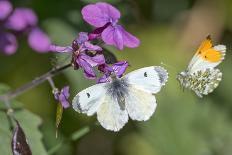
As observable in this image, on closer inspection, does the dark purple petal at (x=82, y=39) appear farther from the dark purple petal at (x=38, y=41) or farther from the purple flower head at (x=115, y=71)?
the dark purple petal at (x=38, y=41)

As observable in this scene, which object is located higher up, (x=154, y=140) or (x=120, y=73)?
(x=120, y=73)

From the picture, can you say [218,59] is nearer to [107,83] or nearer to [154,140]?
[107,83]

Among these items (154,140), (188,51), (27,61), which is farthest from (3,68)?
(188,51)

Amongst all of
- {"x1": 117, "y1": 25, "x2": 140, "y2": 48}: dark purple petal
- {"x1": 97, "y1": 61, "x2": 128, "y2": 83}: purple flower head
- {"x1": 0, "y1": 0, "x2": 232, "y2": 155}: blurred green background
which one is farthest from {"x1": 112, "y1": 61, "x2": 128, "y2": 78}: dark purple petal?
{"x1": 0, "y1": 0, "x2": 232, "y2": 155}: blurred green background

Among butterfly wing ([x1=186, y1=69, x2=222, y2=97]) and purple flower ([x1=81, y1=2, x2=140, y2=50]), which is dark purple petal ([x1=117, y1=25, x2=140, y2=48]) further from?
butterfly wing ([x1=186, y1=69, x2=222, y2=97])

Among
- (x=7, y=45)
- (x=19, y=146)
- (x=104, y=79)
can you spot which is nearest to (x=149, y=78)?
(x=104, y=79)

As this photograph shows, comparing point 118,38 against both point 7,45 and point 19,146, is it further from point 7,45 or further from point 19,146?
point 7,45

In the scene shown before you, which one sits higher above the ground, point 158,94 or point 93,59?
point 93,59
